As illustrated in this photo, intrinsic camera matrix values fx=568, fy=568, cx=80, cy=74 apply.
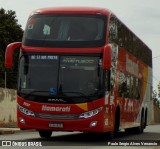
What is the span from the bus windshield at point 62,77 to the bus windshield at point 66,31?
1.49 feet

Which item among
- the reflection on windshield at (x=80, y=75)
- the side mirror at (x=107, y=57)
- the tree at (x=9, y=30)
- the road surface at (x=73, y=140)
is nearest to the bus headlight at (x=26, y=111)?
the road surface at (x=73, y=140)

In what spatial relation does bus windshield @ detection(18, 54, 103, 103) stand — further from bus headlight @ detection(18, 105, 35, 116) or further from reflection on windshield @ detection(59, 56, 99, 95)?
bus headlight @ detection(18, 105, 35, 116)

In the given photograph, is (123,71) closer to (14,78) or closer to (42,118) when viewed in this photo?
(42,118)

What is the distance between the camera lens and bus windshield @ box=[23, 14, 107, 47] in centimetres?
1711

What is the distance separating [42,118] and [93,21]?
11.0ft

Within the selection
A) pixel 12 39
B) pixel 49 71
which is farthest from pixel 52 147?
pixel 12 39

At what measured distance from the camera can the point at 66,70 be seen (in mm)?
16984

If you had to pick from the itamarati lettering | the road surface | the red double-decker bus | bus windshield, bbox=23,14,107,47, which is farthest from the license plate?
bus windshield, bbox=23,14,107,47

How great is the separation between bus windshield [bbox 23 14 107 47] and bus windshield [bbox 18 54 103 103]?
0.45 metres

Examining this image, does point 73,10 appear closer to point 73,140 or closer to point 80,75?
point 80,75

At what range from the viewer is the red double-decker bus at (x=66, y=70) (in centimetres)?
1675

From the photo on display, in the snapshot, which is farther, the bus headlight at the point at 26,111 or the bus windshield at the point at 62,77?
the bus headlight at the point at 26,111

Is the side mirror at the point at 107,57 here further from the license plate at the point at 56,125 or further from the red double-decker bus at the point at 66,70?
the license plate at the point at 56,125

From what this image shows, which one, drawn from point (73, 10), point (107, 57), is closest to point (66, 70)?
point (107, 57)
